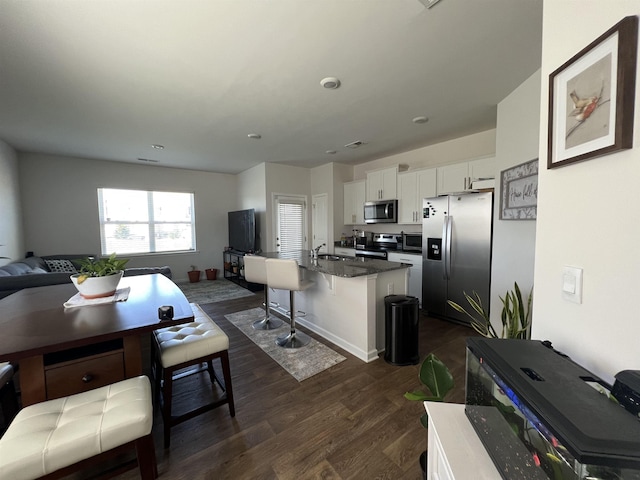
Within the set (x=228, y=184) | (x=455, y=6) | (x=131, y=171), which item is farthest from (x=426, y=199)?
(x=131, y=171)

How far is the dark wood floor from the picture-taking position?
144 cm

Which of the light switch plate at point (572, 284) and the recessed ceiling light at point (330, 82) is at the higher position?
the recessed ceiling light at point (330, 82)

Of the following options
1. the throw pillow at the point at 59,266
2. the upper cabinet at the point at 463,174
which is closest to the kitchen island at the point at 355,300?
the upper cabinet at the point at 463,174

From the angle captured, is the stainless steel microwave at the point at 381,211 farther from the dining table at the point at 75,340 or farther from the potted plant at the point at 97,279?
the potted plant at the point at 97,279

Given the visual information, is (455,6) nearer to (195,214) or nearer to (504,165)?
(504,165)

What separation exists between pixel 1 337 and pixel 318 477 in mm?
1724

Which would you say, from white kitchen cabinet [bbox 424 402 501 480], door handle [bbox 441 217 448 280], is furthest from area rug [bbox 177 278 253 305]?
white kitchen cabinet [bbox 424 402 501 480]

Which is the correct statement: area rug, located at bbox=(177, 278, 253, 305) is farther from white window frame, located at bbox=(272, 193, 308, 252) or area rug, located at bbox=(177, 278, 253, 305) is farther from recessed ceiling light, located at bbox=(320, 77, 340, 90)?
recessed ceiling light, located at bbox=(320, 77, 340, 90)

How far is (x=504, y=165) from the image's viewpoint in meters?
2.79

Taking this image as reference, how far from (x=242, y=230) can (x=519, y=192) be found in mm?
5068

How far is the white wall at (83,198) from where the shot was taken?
4730 mm

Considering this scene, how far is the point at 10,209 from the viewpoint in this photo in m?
4.08

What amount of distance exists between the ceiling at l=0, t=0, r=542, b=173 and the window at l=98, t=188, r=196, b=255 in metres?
1.88

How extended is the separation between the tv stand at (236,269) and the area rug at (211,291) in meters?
0.13
